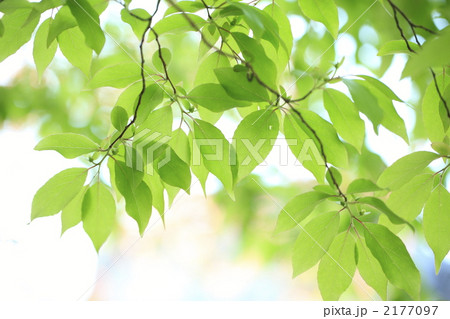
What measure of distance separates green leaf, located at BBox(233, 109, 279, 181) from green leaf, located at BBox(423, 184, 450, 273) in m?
0.16

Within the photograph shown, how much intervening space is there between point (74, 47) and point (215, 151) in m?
0.18

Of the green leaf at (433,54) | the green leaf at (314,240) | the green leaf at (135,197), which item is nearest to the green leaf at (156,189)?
the green leaf at (135,197)

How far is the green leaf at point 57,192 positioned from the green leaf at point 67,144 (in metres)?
0.02

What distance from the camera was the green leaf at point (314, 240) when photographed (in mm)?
346

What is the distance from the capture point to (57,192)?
14.1 inches

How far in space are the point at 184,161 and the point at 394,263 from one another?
7.8 inches

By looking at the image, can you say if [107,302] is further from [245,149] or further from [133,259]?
[133,259]

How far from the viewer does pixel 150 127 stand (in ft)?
1.15

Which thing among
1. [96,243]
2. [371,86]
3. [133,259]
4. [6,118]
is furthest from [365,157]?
[133,259]

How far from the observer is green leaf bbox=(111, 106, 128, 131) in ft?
1.13

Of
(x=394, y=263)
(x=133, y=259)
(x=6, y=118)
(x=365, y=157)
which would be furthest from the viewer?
(x=133, y=259)

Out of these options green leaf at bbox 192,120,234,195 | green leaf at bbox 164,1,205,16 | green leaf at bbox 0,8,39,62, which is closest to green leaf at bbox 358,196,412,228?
green leaf at bbox 192,120,234,195

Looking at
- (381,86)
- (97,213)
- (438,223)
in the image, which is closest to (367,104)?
(381,86)

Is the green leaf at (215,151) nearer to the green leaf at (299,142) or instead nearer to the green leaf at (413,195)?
the green leaf at (299,142)
